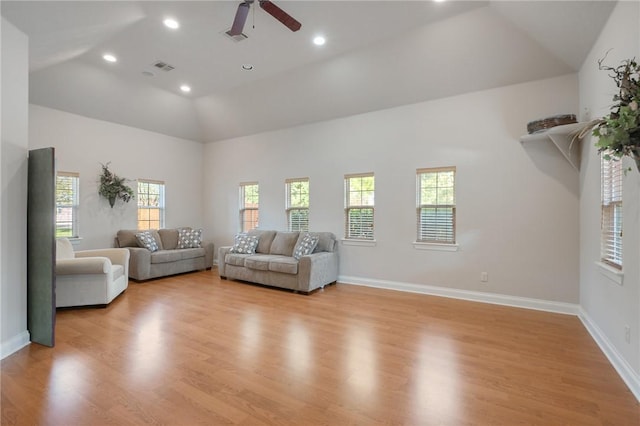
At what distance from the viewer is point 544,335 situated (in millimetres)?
3283

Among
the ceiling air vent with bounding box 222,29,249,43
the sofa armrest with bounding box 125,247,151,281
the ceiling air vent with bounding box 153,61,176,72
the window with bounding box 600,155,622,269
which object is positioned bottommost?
the sofa armrest with bounding box 125,247,151,281

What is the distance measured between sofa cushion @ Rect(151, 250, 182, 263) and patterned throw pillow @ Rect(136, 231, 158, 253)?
127mm

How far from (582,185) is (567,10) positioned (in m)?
1.98

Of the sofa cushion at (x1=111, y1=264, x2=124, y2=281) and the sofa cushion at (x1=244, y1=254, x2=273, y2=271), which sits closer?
the sofa cushion at (x1=111, y1=264, x2=124, y2=281)

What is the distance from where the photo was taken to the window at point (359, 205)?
5.56 meters

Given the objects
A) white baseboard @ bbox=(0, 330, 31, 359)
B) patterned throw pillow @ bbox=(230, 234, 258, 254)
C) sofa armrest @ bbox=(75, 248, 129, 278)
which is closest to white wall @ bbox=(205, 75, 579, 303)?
patterned throw pillow @ bbox=(230, 234, 258, 254)

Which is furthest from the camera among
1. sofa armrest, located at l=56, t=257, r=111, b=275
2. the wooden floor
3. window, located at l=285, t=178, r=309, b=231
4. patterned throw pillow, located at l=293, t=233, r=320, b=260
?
window, located at l=285, t=178, r=309, b=231

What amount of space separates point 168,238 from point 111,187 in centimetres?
147

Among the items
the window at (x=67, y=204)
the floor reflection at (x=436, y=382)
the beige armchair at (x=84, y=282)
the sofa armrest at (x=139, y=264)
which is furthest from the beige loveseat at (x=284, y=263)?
the window at (x=67, y=204)

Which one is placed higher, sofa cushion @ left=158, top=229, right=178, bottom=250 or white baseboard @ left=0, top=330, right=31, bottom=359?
sofa cushion @ left=158, top=229, right=178, bottom=250

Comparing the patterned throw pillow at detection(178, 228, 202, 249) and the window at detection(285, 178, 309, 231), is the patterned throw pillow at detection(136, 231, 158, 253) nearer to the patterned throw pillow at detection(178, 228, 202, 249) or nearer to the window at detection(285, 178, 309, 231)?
the patterned throw pillow at detection(178, 228, 202, 249)

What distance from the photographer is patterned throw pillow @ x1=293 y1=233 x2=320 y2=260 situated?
5.32 m

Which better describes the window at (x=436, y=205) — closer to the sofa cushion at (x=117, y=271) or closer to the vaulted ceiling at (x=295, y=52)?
the vaulted ceiling at (x=295, y=52)

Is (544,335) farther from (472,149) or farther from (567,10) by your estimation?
(567,10)
